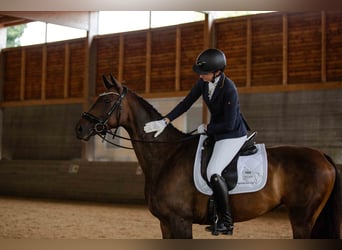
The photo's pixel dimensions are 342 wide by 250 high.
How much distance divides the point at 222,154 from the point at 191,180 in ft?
0.93

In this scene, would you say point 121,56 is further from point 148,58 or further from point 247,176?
point 247,176

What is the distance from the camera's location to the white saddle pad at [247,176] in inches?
132

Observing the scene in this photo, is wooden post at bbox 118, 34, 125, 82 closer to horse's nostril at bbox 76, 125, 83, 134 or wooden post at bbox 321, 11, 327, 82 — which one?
wooden post at bbox 321, 11, 327, 82

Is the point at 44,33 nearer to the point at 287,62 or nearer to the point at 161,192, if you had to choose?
the point at 287,62

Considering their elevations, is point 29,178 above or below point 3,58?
below

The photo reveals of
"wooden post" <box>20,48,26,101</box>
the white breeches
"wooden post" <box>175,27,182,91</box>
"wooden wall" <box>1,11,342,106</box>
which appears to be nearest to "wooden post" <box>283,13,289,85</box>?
"wooden wall" <box>1,11,342,106</box>

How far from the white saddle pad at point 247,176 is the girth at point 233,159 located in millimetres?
28

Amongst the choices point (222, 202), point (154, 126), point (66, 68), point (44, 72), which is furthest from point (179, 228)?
point (44, 72)

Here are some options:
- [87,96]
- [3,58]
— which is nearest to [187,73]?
[87,96]

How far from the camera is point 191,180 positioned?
339cm

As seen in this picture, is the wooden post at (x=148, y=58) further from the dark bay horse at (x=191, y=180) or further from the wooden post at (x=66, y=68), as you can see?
the dark bay horse at (x=191, y=180)

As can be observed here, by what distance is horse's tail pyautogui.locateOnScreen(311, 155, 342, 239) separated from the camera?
3.39 metres

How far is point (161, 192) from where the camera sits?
11.0 feet

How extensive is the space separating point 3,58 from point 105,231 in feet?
29.3
